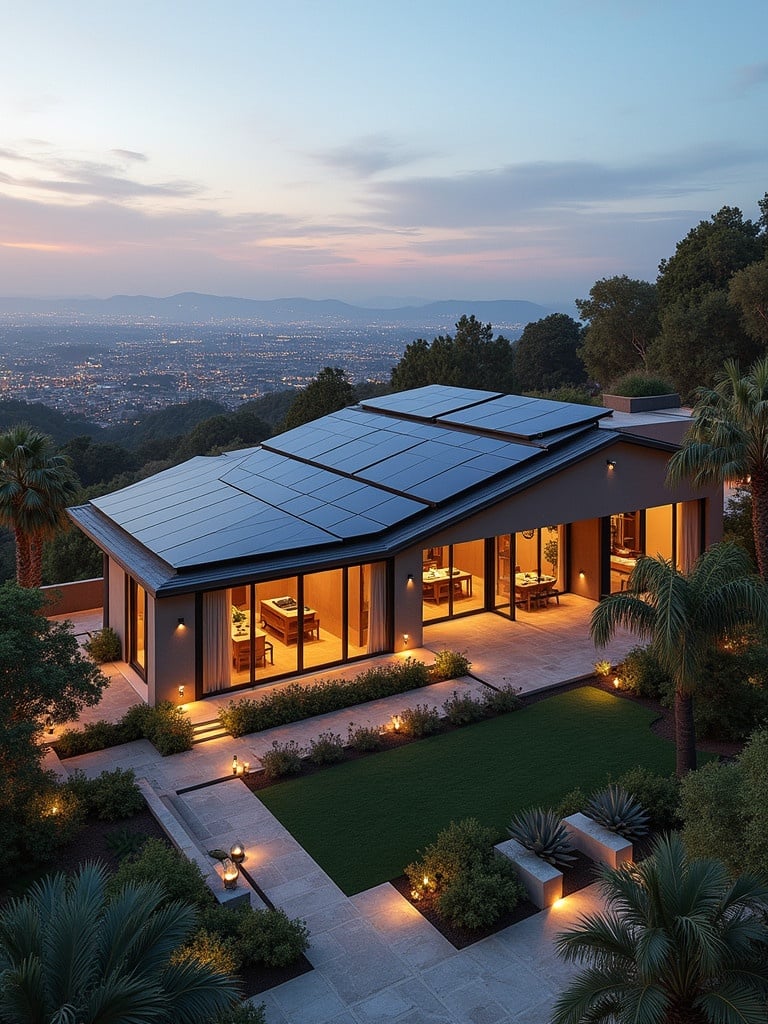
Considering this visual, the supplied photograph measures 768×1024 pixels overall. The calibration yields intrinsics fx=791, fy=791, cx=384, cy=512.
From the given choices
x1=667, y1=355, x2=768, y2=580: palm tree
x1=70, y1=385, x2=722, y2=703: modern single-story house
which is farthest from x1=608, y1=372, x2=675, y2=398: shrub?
x1=667, y1=355, x2=768, y2=580: palm tree

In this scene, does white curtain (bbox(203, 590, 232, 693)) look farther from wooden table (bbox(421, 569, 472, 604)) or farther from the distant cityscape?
the distant cityscape

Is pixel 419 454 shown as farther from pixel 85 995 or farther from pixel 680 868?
pixel 85 995

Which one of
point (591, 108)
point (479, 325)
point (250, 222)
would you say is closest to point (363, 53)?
point (591, 108)

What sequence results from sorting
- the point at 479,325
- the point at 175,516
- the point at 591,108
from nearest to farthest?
the point at 175,516, the point at 591,108, the point at 479,325

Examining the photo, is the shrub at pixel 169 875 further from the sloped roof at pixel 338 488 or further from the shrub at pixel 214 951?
the sloped roof at pixel 338 488

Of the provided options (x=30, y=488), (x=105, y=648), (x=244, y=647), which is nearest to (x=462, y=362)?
(x=30, y=488)

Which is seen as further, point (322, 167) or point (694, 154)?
point (322, 167)

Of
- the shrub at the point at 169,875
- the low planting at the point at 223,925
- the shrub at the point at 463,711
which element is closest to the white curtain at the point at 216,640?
the shrub at the point at 463,711
